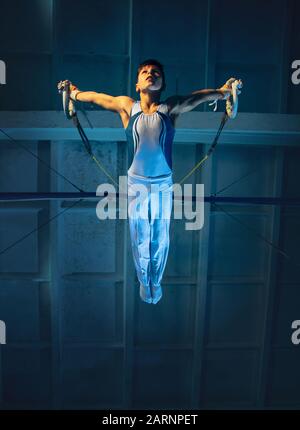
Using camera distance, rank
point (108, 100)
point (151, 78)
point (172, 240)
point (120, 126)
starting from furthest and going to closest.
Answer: point (172, 240)
point (120, 126)
point (108, 100)
point (151, 78)

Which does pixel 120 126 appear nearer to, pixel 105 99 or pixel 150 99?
pixel 105 99

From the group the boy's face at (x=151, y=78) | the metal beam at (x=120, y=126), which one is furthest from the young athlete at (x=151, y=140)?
the metal beam at (x=120, y=126)

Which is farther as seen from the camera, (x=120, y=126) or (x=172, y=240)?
(x=172, y=240)

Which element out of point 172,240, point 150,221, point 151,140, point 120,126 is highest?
point 120,126

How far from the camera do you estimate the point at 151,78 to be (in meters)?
1.70

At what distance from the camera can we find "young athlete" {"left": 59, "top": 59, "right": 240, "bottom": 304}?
67.9 inches

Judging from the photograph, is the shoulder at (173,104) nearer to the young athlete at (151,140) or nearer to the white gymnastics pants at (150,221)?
the young athlete at (151,140)

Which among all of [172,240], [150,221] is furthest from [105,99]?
[172,240]

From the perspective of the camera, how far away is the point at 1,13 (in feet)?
8.05

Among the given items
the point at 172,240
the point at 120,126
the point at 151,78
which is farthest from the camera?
the point at 172,240

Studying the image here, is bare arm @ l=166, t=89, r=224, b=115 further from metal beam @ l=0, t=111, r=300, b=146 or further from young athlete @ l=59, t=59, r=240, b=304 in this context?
metal beam @ l=0, t=111, r=300, b=146

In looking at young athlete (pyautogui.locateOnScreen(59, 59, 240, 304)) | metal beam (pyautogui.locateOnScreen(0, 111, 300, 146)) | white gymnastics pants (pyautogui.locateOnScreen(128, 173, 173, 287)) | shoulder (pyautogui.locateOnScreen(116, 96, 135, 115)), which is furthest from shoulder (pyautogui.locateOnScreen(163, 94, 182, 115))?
metal beam (pyautogui.locateOnScreen(0, 111, 300, 146))

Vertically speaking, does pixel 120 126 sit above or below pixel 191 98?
above

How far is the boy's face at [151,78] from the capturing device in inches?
66.8
